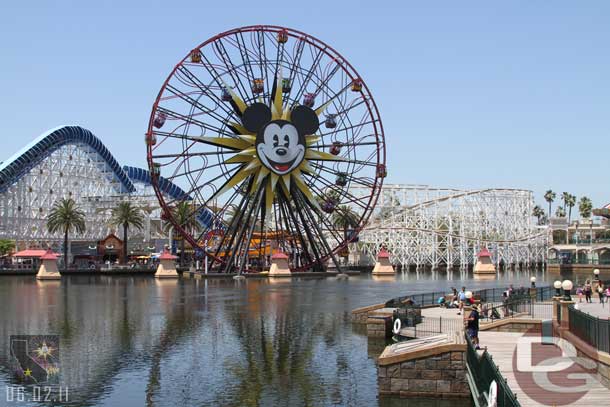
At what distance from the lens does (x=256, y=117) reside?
81.6 metres

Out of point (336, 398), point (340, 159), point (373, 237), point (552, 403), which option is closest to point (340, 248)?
point (340, 159)

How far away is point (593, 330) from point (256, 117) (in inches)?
2456

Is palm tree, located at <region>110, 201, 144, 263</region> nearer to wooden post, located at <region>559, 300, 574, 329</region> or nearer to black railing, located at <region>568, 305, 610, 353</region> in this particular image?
wooden post, located at <region>559, 300, 574, 329</region>

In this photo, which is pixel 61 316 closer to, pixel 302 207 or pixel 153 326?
pixel 153 326

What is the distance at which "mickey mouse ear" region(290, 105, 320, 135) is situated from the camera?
275 feet

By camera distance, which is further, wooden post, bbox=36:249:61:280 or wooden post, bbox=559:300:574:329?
wooden post, bbox=36:249:61:280

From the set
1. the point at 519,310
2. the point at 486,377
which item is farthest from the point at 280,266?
the point at 486,377

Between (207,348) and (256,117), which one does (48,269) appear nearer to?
(256,117)

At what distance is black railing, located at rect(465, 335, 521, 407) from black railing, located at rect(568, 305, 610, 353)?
9.94 ft

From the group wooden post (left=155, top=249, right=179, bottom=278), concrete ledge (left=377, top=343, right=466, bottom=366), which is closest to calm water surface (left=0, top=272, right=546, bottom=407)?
concrete ledge (left=377, top=343, right=466, bottom=366)

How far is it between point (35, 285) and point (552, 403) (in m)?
71.2
